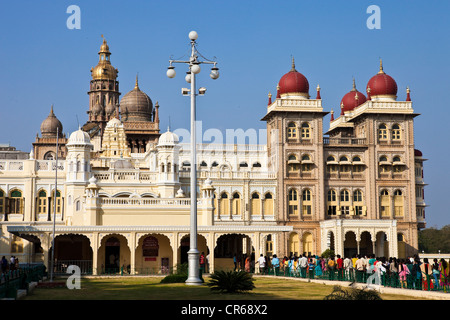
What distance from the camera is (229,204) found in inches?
2611

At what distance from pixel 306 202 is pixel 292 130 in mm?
7067

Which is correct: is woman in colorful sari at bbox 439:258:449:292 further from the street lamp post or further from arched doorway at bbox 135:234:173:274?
arched doorway at bbox 135:234:173:274

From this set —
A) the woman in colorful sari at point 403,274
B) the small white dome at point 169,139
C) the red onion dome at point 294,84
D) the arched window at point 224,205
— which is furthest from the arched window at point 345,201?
the woman in colorful sari at point 403,274

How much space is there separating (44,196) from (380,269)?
1548 inches

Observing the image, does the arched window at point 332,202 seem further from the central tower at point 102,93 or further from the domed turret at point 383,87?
the central tower at point 102,93

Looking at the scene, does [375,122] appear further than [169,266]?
Yes

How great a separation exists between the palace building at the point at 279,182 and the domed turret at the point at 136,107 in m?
11.7

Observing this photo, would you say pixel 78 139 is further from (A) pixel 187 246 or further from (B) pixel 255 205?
(B) pixel 255 205

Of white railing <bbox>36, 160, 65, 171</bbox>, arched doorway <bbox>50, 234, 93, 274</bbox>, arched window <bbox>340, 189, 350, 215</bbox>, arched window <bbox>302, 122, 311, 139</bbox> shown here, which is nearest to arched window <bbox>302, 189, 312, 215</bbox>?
arched window <bbox>340, 189, 350, 215</bbox>

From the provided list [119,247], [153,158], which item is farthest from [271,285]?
[153,158]

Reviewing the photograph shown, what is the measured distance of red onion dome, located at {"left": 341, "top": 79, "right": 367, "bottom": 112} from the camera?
7929 cm

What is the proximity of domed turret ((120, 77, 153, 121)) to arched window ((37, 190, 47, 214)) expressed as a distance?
27462 mm

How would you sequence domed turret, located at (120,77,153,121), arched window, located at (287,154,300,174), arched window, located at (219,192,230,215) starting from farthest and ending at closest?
domed turret, located at (120,77,153,121) → arched window, located at (287,154,300,174) → arched window, located at (219,192,230,215)
